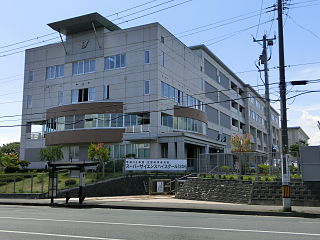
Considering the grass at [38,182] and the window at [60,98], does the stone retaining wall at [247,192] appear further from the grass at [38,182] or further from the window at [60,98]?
the window at [60,98]

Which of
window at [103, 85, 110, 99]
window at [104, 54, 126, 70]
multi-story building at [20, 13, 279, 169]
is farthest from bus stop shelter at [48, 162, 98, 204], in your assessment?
window at [104, 54, 126, 70]

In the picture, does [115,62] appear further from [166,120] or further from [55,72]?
[55,72]

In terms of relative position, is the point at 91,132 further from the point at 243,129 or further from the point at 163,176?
the point at 243,129

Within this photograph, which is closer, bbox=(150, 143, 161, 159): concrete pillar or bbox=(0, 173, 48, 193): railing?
bbox=(0, 173, 48, 193): railing

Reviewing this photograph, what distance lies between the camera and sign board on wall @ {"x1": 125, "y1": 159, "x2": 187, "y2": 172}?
106 ft

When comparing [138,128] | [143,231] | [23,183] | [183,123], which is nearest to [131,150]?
[138,128]

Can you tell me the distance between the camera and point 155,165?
3334 cm

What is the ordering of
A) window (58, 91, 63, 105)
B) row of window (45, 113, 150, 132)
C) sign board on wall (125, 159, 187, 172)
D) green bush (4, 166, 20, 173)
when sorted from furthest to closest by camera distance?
window (58, 91, 63, 105) → row of window (45, 113, 150, 132) → green bush (4, 166, 20, 173) → sign board on wall (125, 159, 187, 172)

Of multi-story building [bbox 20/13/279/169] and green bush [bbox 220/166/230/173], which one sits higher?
multi-story building [bbox 20/13/279/169]

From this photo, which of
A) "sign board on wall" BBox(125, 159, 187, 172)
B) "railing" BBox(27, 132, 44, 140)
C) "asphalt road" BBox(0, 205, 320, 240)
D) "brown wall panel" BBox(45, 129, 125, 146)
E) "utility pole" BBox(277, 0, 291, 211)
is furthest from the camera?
"railing" BBox(27, 132, 44, 140)

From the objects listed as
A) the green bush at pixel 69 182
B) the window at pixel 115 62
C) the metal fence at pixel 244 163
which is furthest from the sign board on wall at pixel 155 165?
the window at pixel 115 62

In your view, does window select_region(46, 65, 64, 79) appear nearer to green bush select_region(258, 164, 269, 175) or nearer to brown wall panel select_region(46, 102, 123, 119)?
brown wall panel select_region(46, 102, 123, 119)

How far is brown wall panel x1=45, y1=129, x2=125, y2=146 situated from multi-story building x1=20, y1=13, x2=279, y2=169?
0.11 metres

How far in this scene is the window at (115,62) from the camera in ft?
146
